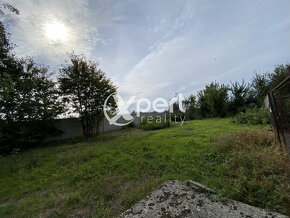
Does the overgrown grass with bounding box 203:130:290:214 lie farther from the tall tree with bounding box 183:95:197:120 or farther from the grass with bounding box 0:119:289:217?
the tall tree with bounding box 183:95:197:120

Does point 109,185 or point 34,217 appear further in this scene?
point 109,185

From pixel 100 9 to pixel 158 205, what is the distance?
207 inches

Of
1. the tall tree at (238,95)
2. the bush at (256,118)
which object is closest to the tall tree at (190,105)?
the tall tree at (238,95)

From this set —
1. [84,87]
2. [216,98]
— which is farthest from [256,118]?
[84,87]

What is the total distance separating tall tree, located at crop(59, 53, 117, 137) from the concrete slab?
561 centimetres

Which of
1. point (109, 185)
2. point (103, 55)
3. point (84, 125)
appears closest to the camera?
point (109, 185)

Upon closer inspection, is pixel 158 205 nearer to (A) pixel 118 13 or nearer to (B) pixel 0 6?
(B) pixel 0 6

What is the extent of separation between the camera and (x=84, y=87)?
557 centimetres

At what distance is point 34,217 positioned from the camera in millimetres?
1248

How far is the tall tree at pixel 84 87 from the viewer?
5.43 meters

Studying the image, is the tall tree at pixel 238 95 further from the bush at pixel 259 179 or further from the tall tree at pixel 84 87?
the tall tree at pixel 84 87

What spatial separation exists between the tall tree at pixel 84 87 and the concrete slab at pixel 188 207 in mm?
5611

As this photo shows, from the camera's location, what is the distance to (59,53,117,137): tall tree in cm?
543

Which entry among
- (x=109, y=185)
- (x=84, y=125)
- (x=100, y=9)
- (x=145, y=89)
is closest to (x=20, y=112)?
(x=84, y=125)
